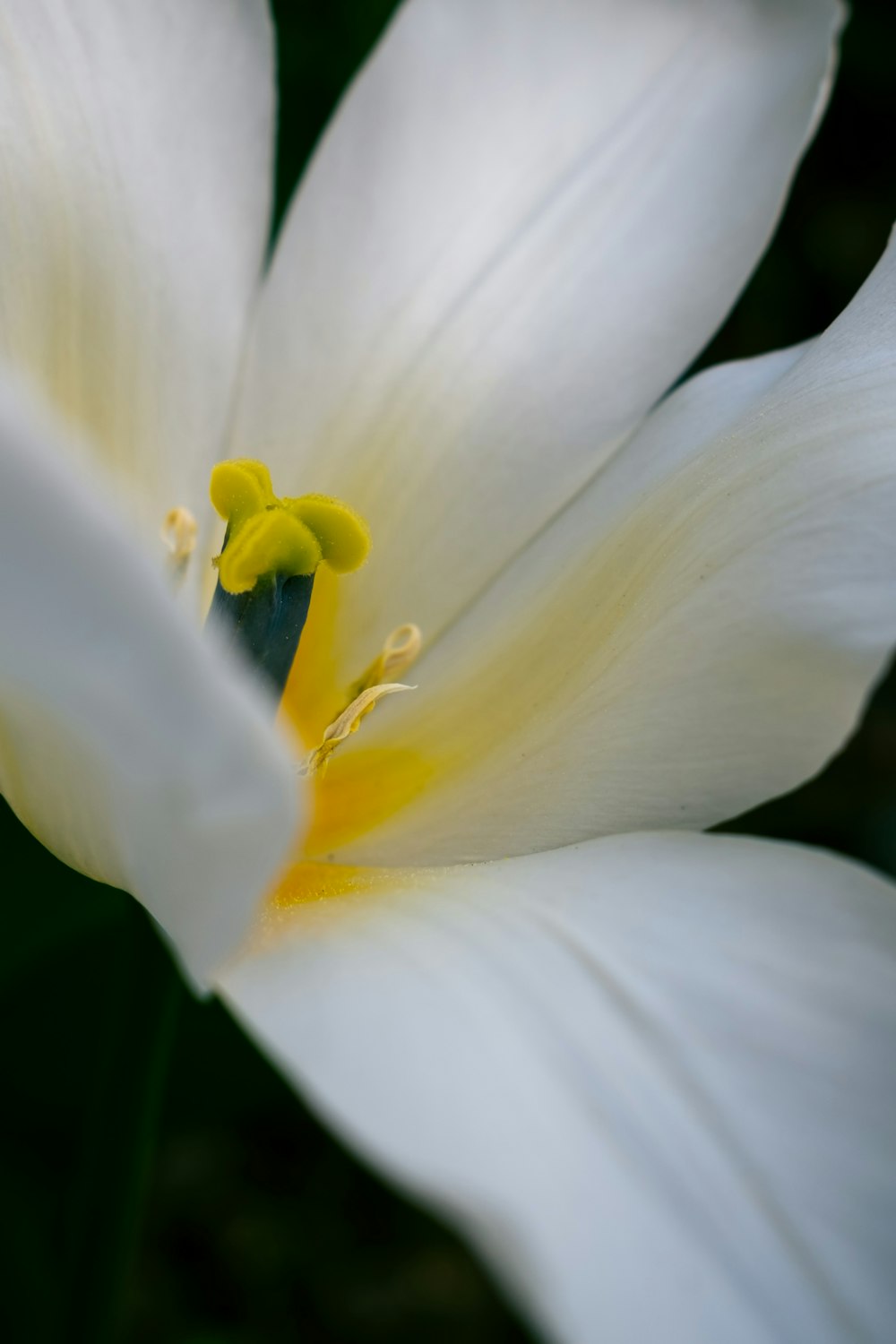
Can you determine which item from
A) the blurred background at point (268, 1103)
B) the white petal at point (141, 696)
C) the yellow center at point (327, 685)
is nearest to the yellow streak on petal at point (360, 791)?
the yellow center at point (327, 685)

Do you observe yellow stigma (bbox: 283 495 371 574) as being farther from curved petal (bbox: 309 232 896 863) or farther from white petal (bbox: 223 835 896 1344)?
white petal (bbox: 223 835 896 1344)

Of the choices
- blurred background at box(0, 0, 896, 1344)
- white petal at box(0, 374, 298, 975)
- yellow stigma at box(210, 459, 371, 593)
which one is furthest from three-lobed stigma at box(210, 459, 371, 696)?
white petal at box(0, 374, 298, 975)

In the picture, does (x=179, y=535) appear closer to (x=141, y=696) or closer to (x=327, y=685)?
(x=327, y=685)

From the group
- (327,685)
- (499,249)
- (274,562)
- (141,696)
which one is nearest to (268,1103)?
(327,685)

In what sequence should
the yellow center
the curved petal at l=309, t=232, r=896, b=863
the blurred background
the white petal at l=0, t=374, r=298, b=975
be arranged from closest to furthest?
the white petal at l=0, t=374, r=298, b=975 → the curved petal at l=309, t=232, r=896, b=863 → the yellow center → the blurred background

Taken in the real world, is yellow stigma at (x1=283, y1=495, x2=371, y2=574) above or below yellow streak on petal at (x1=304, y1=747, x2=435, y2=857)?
above

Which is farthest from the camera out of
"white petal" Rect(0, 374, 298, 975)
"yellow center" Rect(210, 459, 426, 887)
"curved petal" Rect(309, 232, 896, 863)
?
"yellow center" Rect(210, 459, 426, 887)

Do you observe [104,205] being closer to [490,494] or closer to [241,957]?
[490,494]
